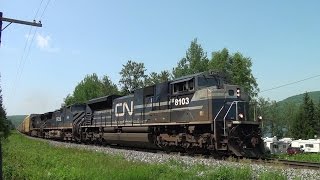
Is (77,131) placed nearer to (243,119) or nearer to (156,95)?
(156,95)

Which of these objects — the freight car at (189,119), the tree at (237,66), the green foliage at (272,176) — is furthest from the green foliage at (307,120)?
the green foliage at (272,176)

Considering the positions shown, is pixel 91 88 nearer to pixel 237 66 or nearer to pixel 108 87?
pixel 108 87

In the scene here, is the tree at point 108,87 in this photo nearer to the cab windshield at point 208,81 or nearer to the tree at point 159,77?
the tree at point 159,77

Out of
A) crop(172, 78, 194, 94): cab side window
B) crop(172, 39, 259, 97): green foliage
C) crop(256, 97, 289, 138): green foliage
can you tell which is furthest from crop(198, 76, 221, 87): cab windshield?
crop(256, 97, 289, 138): green foliage

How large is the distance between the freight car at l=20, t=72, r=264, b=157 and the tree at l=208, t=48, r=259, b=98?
26.6 meters

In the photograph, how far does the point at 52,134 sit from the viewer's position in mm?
47594

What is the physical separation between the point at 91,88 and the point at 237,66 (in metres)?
54.2

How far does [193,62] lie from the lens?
56625 mm

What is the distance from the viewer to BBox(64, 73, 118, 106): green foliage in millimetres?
89012

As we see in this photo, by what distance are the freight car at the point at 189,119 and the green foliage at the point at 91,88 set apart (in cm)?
5915

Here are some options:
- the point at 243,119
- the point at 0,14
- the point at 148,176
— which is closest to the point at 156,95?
the point at 243,119

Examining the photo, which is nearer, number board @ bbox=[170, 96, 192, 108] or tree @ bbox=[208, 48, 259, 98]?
number board @ bbox=[170, 96, 192, 108]

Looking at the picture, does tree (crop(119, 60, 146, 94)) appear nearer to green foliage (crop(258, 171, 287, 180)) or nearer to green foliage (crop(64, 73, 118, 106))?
green foliage (crop(64, 73, 118, 106))

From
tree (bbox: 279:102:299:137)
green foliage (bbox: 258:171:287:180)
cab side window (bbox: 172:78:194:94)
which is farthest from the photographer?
tree (bbox: 279:102:299:137)
